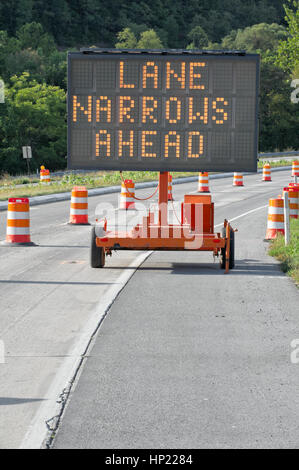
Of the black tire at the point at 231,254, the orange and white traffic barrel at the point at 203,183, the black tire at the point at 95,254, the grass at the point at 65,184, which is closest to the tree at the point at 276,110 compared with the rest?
the grass at the point at 65,184

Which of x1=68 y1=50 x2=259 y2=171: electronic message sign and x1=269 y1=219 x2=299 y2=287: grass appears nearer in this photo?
x1=269 y1=219 x2=299 y2=287: grass

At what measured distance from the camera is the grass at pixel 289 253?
14.7m

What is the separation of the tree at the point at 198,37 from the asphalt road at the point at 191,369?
412 ft

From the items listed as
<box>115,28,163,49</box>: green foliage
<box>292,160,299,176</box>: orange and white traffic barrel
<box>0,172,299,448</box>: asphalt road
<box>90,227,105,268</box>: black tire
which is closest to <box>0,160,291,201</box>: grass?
<box>292,160,299,176</box>: orange and white traffic barrel

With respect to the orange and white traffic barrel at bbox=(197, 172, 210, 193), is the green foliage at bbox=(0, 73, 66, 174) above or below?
above

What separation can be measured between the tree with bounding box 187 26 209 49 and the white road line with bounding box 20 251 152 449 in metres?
128

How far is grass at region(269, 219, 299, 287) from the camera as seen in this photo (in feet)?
48.2

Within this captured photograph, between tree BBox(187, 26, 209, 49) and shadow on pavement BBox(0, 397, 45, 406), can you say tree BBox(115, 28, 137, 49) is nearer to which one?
tree BBox(187, 26, 209, 49)

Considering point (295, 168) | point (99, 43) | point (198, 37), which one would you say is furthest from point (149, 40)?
point (295, 168)

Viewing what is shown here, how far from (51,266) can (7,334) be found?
581cm

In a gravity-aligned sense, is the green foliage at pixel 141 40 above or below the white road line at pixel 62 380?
above

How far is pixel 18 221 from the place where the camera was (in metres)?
18.3

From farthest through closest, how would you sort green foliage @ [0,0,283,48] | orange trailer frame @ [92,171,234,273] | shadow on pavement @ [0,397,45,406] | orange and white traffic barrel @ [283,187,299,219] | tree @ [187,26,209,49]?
tree @ [187,26,209,49] < green foliage @ [0,0,283,48] < orange and white traffic barrel @ [283,187,299,219] < orange trailer frame @ [92,171,234,273] < shadow on pavement @ [0,397,45,406]

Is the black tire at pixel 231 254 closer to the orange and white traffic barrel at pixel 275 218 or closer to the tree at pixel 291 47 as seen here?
the orange and white traffic barrel at pixel 275 218
